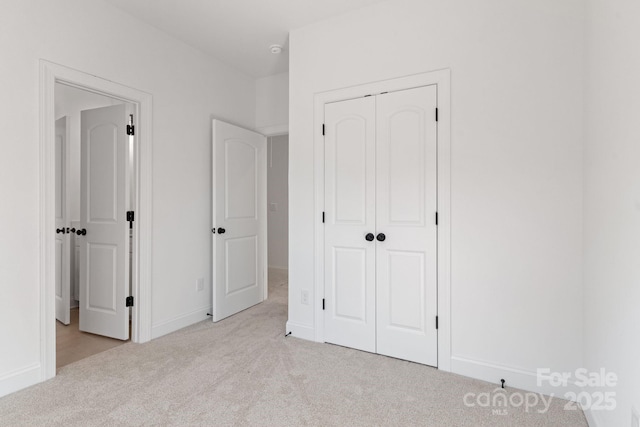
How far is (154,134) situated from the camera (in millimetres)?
2969

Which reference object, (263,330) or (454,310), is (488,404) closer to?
(454,310)

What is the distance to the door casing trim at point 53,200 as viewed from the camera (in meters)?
2.20

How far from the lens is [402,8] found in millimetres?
2506

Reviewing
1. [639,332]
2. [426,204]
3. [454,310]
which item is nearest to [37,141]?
[426,204]

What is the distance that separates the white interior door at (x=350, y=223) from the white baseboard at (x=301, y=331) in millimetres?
148

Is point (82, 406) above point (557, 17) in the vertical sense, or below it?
below

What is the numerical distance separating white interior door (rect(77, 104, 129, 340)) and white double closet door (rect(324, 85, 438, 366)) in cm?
175

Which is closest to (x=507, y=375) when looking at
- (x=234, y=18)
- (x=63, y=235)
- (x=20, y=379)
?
(x=20, y=379)

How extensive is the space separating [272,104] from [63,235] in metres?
2.59

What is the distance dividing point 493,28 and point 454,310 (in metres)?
1.89

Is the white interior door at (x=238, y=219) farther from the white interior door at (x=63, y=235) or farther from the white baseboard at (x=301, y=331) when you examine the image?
the white interior door at (x=63, y=235)

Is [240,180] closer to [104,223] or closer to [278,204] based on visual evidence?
[104,223]

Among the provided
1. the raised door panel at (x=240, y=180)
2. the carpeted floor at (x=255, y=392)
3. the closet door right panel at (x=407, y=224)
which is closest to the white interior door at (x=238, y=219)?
the raised door panel at (x=240, y=180)

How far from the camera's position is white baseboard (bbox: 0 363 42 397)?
2.01 meters
